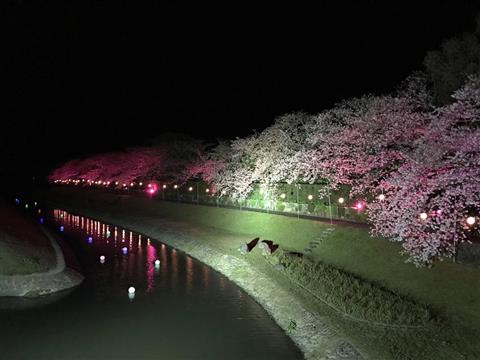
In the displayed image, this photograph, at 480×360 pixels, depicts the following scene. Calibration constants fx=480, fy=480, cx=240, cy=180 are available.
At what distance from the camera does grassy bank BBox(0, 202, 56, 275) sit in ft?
75.1

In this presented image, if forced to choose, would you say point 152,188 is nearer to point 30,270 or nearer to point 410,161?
point 30,270

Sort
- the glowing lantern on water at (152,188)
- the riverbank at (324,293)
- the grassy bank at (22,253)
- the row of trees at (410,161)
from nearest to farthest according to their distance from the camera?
the riverbank at (324,293)
the row of trees at (410,161)
the grassy bank at (22,253)
the glowing lantern on water at (152,188)

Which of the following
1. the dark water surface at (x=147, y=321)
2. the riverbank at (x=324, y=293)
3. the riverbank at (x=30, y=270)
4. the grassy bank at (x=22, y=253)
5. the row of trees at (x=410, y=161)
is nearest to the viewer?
the riverbank at (x=324, y=293)

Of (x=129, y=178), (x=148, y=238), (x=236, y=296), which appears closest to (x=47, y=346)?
(x=236, y=296)

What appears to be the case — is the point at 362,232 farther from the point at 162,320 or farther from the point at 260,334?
the point at 162,320

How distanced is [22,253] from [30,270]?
2.02 meters

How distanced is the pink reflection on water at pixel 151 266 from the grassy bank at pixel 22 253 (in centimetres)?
506

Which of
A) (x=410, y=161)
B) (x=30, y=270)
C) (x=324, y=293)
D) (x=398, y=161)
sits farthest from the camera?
(x=30, y=270)

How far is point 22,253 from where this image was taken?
2461 centimetres

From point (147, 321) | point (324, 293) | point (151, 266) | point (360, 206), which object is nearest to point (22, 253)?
point (151, 266)

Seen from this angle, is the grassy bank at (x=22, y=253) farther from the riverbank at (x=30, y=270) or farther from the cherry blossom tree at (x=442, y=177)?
the cherry blossom tree at (x=442, y=177)

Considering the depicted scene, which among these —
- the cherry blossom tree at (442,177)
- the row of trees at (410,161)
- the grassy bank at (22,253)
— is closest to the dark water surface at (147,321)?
the grassy bank at (22,253)

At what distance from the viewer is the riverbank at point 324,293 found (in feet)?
44.4

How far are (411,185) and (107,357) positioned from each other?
432 inches
